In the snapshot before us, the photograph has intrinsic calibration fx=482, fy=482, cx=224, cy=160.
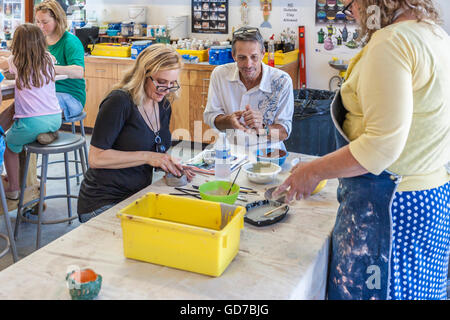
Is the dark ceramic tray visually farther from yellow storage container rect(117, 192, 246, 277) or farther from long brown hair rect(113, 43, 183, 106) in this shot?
long brown hair rect(113, 43, 183, 106)

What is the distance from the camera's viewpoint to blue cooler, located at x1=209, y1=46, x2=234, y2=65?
5047 millimetres

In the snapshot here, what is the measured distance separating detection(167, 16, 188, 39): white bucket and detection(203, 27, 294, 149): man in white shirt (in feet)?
9.34

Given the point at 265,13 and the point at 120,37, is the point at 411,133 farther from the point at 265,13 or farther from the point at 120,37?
the point at 120,37

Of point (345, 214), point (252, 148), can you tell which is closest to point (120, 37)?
point (252, 148)

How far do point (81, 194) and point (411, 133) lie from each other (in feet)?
5.30

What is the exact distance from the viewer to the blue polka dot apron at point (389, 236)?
155 cm

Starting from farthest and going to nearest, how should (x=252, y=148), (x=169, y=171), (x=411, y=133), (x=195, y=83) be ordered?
(x=195, y=83) < (x=252, y=148) < (x=169, y=171) < (x=411, y=133)

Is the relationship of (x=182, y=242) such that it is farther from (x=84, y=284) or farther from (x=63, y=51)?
(x=63, y=51)

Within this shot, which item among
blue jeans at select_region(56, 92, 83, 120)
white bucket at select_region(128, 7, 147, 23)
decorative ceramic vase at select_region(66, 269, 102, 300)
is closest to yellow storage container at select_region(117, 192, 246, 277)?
decorative ceramic vase at select_region(66, 269, 102, 300)

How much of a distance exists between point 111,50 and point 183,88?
1052mm

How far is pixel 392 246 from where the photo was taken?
62.2 inches

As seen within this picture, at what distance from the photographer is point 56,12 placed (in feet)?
13.1

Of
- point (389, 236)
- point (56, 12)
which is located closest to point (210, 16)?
point (56, 12)
